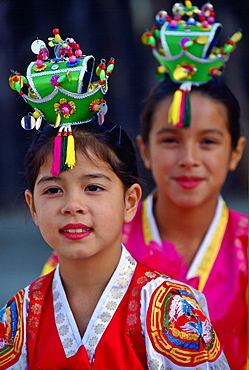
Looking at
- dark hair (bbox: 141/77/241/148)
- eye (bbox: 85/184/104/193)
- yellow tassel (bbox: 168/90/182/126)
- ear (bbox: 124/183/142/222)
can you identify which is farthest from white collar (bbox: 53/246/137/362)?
dark hair (bbox: 141/77/241/148)

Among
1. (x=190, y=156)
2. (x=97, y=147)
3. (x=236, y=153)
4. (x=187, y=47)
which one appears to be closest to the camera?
(x=97, y=147)

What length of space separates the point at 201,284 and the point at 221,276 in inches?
3.9

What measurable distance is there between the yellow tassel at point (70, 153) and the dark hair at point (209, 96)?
37.7 inches

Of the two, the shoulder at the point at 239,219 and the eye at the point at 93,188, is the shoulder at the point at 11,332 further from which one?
the shoulder at the point at 239,219

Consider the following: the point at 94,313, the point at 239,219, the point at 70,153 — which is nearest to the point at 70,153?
the point at 70,153

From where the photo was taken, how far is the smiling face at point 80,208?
6.24 ft

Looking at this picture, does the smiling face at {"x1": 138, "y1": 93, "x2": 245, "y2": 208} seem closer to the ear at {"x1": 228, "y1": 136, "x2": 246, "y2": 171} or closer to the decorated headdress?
the ear at {"x1": 228, "y1": 136, "x2": 246, "y2": 171}

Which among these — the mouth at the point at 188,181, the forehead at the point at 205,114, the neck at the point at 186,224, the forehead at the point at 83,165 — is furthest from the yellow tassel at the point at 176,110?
the neck at the point at 186,224

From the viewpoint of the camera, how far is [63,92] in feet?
6.36

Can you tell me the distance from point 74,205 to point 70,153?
0.16m

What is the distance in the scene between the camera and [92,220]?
192 centimetres

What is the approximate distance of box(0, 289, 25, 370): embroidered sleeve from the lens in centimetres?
196

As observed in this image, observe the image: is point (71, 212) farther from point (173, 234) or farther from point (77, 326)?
point (173, 234)

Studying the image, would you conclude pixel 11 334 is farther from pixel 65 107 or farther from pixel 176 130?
pixel 176 130
